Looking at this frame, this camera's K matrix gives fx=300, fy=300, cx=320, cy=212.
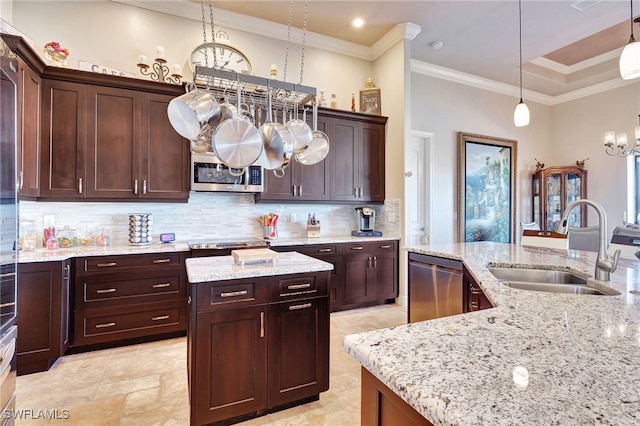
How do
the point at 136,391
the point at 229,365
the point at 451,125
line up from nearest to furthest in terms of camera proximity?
the point at 229,365 → the point at 136,391 → the point at 451,125

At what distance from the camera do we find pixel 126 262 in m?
2.74

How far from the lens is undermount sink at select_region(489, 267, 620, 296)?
159 centimetres

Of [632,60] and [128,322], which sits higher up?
[632,60]

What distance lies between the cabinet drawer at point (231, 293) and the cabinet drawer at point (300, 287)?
8 cm

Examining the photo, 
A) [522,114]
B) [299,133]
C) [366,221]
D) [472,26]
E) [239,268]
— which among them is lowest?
[239,268]

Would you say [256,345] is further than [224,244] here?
No

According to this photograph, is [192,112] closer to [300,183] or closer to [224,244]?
[224,244]

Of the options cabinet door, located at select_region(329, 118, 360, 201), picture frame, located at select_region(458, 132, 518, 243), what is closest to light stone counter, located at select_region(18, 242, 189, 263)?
cabinet door, located at select_region(329, 118, 360, 201)

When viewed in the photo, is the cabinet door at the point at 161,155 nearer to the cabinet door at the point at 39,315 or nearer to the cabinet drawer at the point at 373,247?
the cabinet door at the point at 39,315

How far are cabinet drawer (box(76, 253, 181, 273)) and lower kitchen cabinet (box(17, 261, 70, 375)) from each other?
0.17m

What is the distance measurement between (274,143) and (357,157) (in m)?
2.35

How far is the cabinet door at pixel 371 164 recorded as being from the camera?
4.18 metres

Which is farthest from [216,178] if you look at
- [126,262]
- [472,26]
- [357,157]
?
[472,26]

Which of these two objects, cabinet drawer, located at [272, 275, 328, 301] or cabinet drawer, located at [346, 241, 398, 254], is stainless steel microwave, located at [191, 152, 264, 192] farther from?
cabinet drawer, located at [272, 275, 328, 301]
